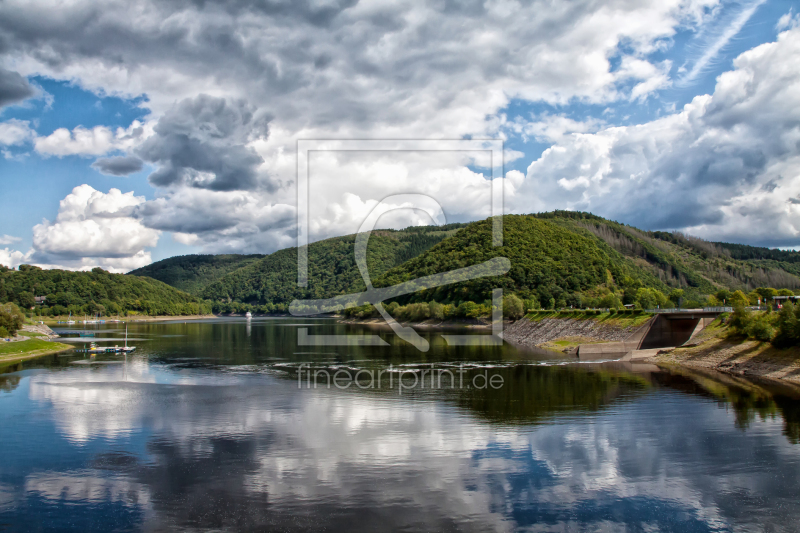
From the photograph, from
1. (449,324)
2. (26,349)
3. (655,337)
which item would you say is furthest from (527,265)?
(26,349)

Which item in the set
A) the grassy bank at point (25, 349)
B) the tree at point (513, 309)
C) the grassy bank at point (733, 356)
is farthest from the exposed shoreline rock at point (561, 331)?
the grassy bank at point (25, 349)

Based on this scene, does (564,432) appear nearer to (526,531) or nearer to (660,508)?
(660,508)

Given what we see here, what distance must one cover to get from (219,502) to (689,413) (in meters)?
28.9

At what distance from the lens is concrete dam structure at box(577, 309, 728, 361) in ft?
220

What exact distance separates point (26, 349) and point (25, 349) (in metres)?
0.19

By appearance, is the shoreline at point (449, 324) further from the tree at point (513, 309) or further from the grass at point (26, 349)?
the grass at point (26, 349)

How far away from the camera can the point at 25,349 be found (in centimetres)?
6650


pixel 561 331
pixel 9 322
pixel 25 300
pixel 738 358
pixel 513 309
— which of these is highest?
pixel 25 300

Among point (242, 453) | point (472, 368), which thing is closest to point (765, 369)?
point (472, 368)

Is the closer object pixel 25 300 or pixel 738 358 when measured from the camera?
pixel 738 358

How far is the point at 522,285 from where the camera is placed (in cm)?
14125

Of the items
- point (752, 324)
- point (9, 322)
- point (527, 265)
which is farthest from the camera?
point (527, 265)

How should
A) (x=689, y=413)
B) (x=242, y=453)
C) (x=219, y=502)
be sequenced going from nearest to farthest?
(x=219, y=502) < (x=242, y=453) < (x=689, y=413)

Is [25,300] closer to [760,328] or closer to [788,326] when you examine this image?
[760,328]
